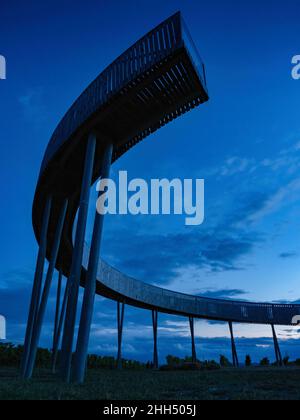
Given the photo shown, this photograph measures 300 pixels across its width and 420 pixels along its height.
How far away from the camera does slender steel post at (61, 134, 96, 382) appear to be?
10.3m

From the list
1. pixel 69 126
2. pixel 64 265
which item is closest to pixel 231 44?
pixel 69 126

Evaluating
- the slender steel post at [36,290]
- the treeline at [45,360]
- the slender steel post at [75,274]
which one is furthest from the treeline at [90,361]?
the slender steel post at [75,274]

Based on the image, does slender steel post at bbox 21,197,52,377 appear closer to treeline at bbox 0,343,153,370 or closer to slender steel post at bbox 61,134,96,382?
slender steel post at bbox 61,134,96,382

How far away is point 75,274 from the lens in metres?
11.3

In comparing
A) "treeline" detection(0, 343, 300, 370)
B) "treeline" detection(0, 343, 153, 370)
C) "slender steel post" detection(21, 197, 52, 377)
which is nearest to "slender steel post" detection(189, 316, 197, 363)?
"treeline" detection(0, 343, 300, 370)

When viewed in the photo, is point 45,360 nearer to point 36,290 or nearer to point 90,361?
point 90,361

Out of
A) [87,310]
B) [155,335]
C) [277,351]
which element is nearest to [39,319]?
[87,310]

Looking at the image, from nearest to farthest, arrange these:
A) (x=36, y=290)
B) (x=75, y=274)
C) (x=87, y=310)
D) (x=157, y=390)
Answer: (x=157, y=390)
(x=87, y=310)
(x=75, y=274)
(x=36, y=290)

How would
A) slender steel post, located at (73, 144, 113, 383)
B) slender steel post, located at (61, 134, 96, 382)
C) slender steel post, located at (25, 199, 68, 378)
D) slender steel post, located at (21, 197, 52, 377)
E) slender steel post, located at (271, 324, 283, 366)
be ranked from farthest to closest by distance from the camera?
slender steel post, located at (271, 324, 283, 366), slender steel post, located at (21, 197, 52, 377), slender steel post, located at (25, 199, 68, 378), slender steel post, located at (61, 134, 96, 382), slender steel post, located at (73, 144, 113, 383)

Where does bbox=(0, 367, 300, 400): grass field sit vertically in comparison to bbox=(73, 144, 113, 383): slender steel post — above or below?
below

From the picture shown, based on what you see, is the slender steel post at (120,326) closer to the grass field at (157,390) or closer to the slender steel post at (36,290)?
the slender steel post at (36,290)

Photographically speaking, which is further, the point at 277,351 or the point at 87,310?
the point at 277,351

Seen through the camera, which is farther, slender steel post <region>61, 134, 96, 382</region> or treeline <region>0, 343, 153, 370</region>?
treeline <region>0, 343, 153, 370</region>

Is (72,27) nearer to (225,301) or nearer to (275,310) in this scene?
(225,301)
